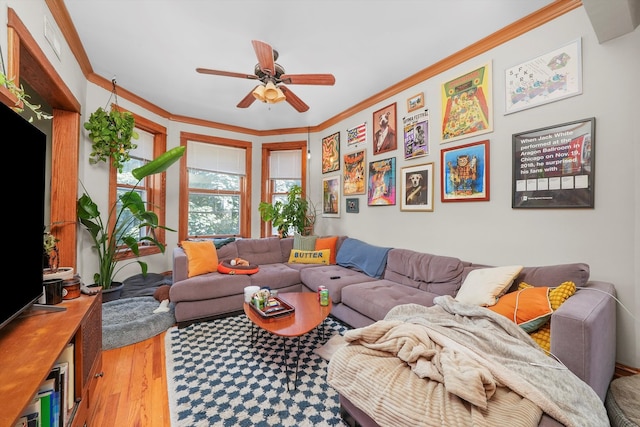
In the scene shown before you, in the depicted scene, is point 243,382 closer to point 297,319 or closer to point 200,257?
point 297,319

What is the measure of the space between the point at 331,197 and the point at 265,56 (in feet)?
8.45

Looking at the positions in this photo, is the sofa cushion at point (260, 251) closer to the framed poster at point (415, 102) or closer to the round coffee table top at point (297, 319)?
the round coffee table top at point (297, 319)

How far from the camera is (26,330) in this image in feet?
3.64

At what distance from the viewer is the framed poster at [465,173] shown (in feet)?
7.89

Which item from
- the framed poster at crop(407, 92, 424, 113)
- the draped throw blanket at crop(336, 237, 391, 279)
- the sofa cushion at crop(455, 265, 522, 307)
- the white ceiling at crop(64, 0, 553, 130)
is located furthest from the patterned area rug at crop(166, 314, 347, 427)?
the white ceiling at crop(64, 0, 553, 130)

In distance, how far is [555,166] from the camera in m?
1.97

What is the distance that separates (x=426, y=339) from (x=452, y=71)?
2.59 metres

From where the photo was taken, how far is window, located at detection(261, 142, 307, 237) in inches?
195

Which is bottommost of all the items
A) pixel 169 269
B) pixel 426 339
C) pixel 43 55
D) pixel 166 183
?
pixel 169 269

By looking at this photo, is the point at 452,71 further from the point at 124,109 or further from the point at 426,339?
the point at 124,109

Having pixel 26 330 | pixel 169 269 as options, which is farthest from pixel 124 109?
pixel 26 330

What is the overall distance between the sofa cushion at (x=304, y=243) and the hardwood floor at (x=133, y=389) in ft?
6.80

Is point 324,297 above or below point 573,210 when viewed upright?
below

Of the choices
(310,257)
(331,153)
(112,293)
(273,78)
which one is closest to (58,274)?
(112,293)
